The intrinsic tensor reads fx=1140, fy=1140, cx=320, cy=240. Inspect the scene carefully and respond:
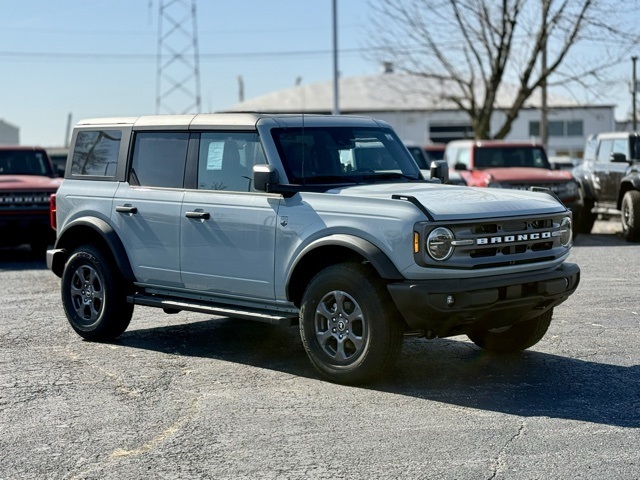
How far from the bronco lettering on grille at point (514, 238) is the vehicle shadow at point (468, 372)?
957 mm

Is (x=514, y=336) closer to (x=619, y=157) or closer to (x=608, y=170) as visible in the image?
(x=619, y=157)

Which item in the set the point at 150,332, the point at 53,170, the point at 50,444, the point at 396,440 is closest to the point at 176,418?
the point at 50,444

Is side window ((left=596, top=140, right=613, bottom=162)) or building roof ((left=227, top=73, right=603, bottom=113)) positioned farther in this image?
building roof ((left=227, top=73, right=603, bottom=113))

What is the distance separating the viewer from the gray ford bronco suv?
734cm

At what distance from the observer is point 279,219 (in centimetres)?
802

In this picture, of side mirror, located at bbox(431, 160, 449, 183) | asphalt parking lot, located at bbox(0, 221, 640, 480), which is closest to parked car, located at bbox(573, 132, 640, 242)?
asphalt parking lot, located at bbox(0, 221, 640, 480)

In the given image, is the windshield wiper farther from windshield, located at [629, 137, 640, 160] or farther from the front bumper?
windshield, located at [629, 137, 640, 160]

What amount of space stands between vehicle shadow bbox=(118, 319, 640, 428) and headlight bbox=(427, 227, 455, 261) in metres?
0.90

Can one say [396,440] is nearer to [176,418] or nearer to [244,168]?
[176,418]

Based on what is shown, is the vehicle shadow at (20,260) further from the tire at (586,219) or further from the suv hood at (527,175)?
the tire at (586,219)

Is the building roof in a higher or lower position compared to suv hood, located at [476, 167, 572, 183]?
higher

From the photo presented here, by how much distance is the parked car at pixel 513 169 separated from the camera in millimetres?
19047

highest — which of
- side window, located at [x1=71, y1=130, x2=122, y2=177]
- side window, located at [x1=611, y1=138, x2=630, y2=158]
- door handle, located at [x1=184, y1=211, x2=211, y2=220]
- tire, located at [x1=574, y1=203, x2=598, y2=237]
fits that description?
side window, located at [x1=71, y1=130, x2=122, y2=177]

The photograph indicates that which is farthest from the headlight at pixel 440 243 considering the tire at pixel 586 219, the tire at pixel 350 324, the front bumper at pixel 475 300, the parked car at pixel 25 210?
the tire at pixel 586 219
